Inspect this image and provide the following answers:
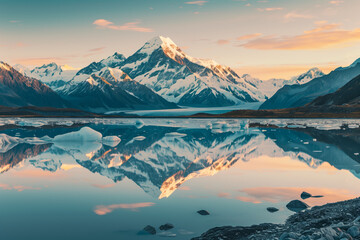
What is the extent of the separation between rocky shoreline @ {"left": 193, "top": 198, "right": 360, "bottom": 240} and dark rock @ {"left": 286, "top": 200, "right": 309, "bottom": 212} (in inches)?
16.7

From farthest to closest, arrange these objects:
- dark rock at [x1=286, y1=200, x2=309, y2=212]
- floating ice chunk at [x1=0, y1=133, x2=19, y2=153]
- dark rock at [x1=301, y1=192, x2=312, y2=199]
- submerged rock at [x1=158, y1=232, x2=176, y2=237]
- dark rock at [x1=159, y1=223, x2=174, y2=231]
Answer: floating ice chunk at [x1=0, y1=133, x2=19, y2=153]
dark rock at [x1=301, y1=192, x2=312, y2=199]
dark rock at [x1=286, y1=200, x2=309, y2=212]
dark rock at [x1=159, y1=223, x2=174, y2=231]
submerged rock at [x1=158, y1=232, x2=176, y2=237]

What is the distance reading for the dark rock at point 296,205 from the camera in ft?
49.9

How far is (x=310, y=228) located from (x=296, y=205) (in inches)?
125

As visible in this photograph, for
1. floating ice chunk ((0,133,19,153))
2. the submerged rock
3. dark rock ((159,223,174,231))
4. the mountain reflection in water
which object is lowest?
the mountain reflection in water

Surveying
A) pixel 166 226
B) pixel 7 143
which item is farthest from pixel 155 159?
pixel 7 143

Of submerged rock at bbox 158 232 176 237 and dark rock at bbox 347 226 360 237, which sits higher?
dark rock at bbox 347 226 360 237

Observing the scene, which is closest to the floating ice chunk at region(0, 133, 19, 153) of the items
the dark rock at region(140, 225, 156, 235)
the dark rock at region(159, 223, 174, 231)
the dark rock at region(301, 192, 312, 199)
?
the dark rock at region(140, 225, 156, 235)

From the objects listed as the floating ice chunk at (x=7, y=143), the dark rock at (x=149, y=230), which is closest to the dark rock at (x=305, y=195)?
the dark rock at (x=149, y=230)

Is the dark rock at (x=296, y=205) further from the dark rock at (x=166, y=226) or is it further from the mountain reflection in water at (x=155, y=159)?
the mountain reflection in water at (x=155, y=159)

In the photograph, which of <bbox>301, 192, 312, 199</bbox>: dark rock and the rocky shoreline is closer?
the rocky shoreline

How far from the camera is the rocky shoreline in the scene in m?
10.7

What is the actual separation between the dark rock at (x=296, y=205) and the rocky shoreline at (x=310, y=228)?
0.43 metres

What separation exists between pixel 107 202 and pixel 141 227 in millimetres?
3863

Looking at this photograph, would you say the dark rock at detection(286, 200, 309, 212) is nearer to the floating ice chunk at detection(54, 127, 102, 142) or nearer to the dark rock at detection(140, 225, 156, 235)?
the dark rock at detection(140, 225, 156, 235)
